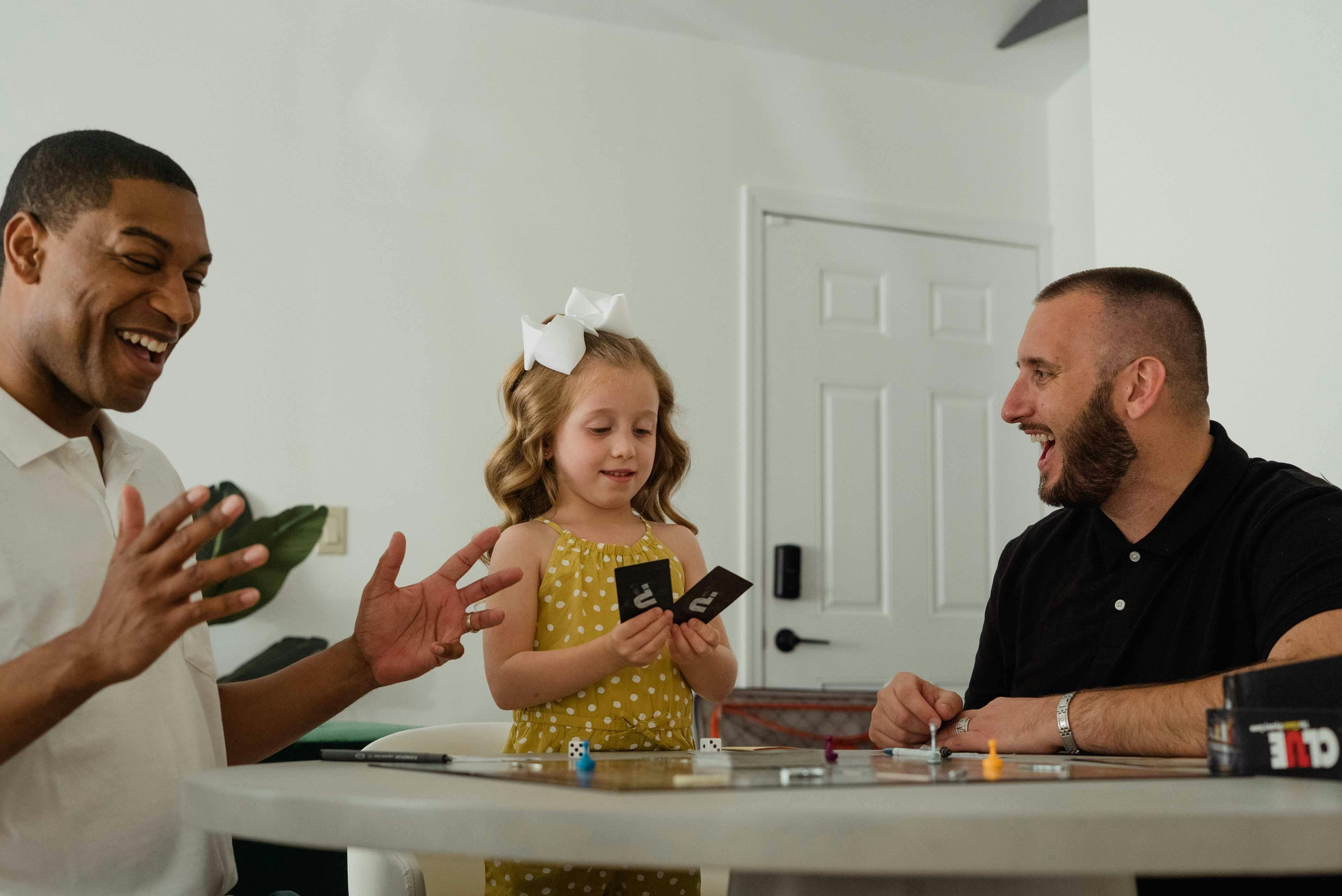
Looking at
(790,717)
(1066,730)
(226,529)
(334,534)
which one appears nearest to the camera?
(1066,730)

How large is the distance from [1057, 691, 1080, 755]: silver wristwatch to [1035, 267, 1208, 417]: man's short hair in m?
0.71

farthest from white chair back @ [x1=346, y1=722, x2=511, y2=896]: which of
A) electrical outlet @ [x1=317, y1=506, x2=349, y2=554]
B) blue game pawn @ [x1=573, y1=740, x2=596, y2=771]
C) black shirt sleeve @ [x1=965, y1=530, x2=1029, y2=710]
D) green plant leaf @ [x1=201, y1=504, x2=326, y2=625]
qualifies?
electrical outlet @ [x1=317, y1=506, x2=349, y2=554]

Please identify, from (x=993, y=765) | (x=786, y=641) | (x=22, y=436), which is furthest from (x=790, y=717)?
(x=22, y=436)

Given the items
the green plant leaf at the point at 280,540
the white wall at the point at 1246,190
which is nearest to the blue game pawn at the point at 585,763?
the white wall at the point at 1246,190

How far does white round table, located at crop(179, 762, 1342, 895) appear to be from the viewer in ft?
2.07

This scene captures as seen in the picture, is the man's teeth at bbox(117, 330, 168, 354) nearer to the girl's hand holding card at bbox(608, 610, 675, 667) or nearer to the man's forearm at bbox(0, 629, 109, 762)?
the man's forearm at bbox(0, 629, 109, 762)

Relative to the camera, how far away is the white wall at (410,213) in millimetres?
3873

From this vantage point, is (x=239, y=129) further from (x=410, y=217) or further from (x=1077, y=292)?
(x=1077, y=292)

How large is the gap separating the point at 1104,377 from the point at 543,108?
2877mm

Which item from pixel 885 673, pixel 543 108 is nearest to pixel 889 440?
pixel 885 673

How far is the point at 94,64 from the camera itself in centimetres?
386

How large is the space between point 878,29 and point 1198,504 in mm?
A: 3203

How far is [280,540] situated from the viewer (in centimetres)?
357

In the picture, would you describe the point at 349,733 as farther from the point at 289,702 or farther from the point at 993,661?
the point at 993,661
